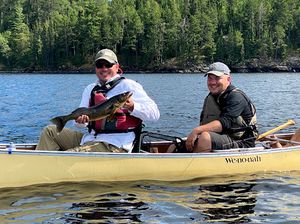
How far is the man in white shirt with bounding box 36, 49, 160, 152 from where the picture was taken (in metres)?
8.16

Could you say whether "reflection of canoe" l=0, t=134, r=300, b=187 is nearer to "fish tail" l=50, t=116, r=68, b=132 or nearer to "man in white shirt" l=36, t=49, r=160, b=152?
"man in white shirt" l=36, t=49, r=160, b=152

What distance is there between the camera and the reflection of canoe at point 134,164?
8.23m

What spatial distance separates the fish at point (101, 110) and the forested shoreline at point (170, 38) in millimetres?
92981

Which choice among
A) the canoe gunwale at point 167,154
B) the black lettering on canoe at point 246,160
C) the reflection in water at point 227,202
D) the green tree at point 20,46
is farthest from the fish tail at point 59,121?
the green tree at point 20,46

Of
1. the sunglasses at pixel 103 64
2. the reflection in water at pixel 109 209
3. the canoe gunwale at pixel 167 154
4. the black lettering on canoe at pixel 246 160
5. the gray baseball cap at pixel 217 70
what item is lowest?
the reflection in water at pixel 109 209

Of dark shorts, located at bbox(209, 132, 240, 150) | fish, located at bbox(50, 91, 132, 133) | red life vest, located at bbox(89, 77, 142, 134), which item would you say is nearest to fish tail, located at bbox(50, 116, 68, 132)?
fish, located at bbox(50, 91, 132, 133)

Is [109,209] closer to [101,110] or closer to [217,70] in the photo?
[101,110]

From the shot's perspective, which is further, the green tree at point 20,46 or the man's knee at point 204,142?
the green tree at point 20,46

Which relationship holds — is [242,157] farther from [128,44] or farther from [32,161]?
[128,44]

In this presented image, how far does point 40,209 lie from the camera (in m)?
7.56

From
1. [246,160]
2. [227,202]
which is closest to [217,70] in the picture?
[246,160]

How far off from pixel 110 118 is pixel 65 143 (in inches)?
45.4

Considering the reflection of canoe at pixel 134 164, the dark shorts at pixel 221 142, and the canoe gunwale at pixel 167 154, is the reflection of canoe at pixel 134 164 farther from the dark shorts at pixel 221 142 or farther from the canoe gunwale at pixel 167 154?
the dark shorts at pixel 221 142

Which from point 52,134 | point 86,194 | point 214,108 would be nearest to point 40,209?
point 86,194
